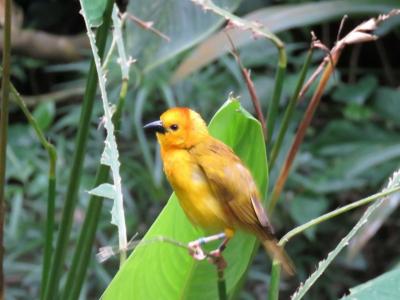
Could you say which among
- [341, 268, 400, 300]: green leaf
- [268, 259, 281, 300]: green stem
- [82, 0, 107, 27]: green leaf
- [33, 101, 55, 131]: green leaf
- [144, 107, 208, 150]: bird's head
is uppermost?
[82, 0, 107, 27]: green leaf

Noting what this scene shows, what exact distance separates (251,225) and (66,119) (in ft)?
4.30

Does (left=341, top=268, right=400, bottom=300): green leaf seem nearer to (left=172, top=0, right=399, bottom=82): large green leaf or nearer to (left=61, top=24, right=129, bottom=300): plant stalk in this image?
(left=61, top=24, right=129, bottom=300): plant stalk

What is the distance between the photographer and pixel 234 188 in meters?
0.49

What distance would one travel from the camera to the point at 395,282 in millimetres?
528

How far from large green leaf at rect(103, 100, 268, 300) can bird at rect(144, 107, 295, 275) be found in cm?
3

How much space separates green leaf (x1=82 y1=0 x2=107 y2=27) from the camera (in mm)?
538

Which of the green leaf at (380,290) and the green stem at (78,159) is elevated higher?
the green stem at (78,159)

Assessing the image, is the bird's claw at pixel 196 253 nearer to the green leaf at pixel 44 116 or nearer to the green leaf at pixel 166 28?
the green leaf at pixel 166 28

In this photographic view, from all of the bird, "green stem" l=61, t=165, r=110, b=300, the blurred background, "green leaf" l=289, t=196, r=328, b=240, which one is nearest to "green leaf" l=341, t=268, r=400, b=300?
the bird

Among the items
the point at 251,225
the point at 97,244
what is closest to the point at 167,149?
the point at 251,225

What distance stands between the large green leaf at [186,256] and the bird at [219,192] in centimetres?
3

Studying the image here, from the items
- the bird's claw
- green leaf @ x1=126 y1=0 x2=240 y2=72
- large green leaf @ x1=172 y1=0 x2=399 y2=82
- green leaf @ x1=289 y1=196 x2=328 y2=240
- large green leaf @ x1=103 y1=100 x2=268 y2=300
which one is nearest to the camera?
the bird's claw

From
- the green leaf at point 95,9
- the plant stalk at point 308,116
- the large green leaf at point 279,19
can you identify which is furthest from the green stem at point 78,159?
the large green leaf at point 279,19

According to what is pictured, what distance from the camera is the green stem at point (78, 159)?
1.76 feet
